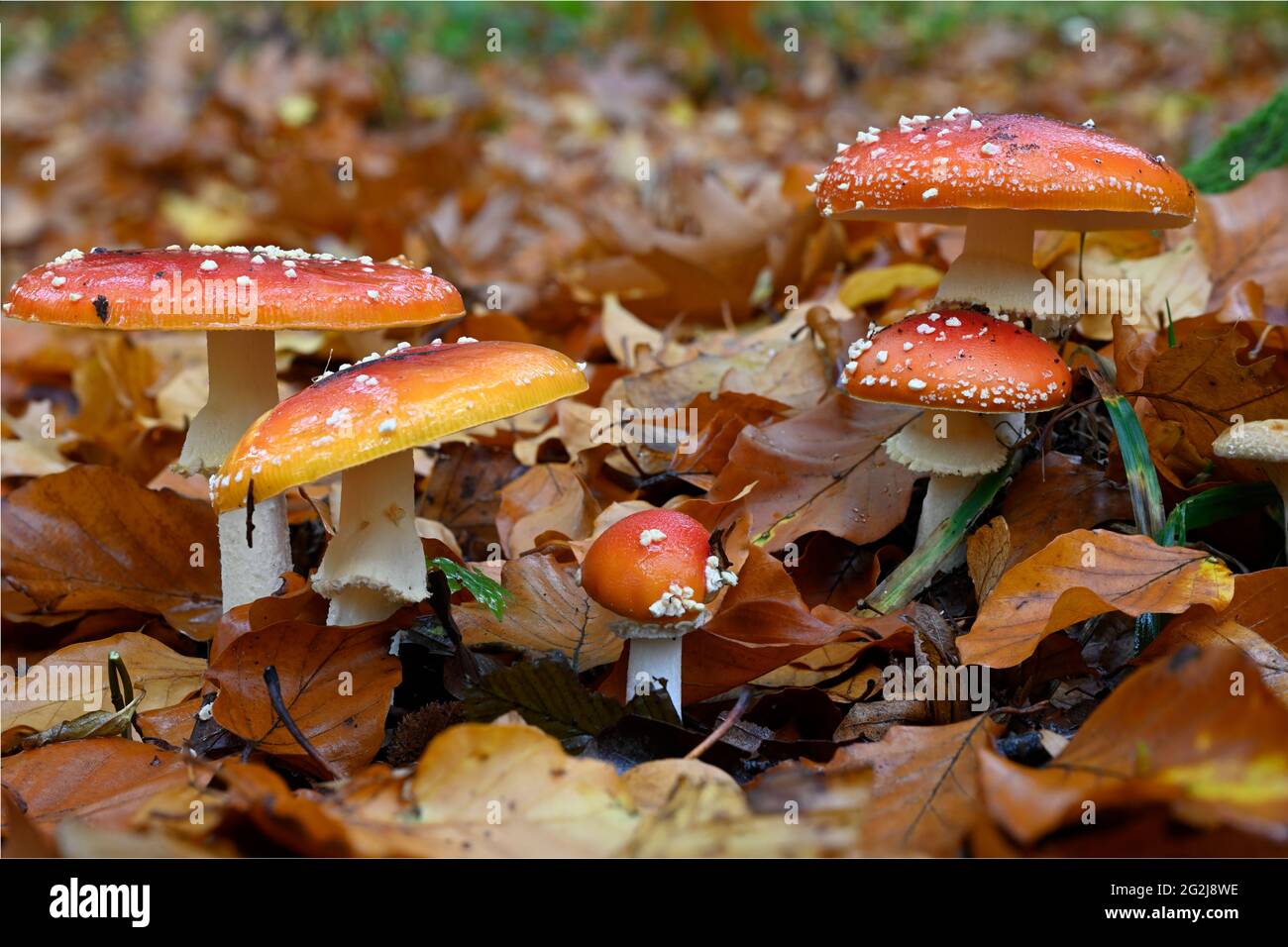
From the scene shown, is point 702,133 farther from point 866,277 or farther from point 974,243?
point 974,243

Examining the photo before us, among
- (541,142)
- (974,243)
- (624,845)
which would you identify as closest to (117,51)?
(541,142)

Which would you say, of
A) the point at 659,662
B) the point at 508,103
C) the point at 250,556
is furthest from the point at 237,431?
the point at 508,103

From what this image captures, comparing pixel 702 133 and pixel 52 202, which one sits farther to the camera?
pixel 702 133

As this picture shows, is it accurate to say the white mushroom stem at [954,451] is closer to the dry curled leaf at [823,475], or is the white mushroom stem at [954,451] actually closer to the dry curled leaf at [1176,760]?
the dry curled leaf at [823,475]

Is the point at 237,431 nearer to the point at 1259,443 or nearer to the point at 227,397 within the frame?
the point at 227,397

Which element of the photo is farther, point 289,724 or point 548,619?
point 548,619

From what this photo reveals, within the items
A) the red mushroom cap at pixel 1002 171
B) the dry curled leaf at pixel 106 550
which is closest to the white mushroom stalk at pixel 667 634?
the red mushroom cap at pixel 1002 171
